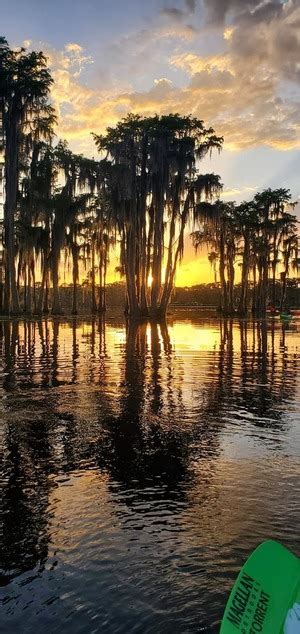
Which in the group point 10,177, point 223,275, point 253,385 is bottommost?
point 253,385

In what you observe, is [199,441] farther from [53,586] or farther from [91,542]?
[53,586]

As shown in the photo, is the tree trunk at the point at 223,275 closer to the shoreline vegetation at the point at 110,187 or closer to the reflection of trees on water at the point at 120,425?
the shoreline vegetation at the point at 110,187

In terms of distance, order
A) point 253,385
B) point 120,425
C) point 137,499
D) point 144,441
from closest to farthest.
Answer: point 137,499 < point 144,441 < point 120,425 < point 253,385

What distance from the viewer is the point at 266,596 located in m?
2.25

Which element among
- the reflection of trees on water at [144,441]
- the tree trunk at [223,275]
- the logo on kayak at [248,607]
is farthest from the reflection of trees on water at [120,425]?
the tree trunk at [223,275]

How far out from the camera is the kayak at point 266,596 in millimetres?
2168

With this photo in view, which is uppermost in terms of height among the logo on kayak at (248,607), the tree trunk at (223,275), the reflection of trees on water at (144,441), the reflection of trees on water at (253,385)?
the tree trunk at (223,275)

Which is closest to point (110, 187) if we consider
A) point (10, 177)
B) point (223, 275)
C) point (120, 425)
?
point (10, 177)

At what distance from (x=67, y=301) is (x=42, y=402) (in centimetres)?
16680

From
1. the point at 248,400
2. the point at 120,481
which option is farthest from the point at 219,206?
the point at 120,481

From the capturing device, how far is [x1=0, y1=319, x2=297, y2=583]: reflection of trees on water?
4.29m

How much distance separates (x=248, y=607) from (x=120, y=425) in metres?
4.85

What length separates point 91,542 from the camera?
353cm

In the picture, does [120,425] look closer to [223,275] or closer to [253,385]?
[253,385]
